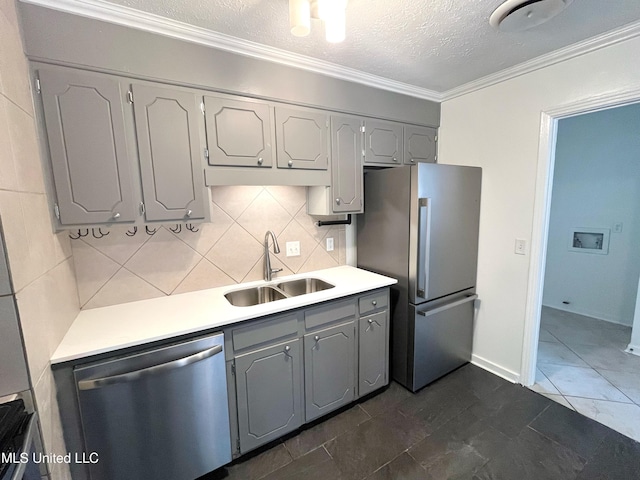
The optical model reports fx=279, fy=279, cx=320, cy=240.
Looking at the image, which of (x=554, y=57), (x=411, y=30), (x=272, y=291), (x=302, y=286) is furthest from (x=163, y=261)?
(x=554, y=57)

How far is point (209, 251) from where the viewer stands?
194cm

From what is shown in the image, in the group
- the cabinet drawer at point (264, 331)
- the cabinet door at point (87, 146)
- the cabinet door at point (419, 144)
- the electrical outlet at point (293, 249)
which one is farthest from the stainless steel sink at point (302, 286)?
the cabinet door at point (419, 144)

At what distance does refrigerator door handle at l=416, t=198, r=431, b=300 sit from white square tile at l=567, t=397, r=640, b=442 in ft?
4.30

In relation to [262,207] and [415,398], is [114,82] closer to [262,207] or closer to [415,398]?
[262,207]

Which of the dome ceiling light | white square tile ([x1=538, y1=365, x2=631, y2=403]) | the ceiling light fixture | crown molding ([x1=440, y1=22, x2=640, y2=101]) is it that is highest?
crown molding ([x1=440, y1=22, x2=640, y2=101])

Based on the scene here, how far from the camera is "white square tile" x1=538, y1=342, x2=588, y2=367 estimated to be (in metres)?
2.48

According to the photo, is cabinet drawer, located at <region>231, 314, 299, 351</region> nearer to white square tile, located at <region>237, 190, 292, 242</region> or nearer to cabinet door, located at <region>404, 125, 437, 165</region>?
white square tile, located at <region>237, 190, 292, 242</region>

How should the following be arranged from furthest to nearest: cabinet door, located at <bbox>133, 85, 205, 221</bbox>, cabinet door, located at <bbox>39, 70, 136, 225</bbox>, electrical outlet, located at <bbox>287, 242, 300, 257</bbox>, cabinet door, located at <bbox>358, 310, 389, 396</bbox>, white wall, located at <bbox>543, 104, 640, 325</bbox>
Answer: white wall, located at <bbox>543, 104, 640, 325</bbox> → electrical outlet, located at <bbox>287, 242, 300, 257</bbox> → cabinet door, located at <bbox>358, 310, 389, 396</bbox> → cabinet door, located at <bbox>133, 85, 205, 221</bbox> → cabinet door, located at <bbox>39, 70, 136, 225</bbox>

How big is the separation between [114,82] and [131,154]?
34 centimetres

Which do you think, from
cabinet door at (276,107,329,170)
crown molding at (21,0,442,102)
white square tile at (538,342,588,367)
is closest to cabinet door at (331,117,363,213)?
cabinet door at (276,107,329,170)

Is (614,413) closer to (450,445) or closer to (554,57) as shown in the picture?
(450,445)

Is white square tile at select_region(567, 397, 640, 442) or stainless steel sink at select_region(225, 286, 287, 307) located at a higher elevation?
stainless steel sink at select_region(225, 286, 287, 307)
